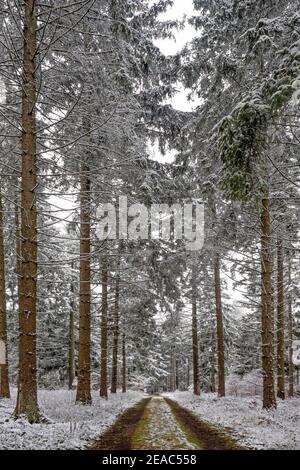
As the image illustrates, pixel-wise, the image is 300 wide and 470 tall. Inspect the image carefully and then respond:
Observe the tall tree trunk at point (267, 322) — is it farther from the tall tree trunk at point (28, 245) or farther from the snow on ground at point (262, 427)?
the tall tree trunk at point (28, 245)

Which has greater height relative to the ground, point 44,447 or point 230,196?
point 230,196

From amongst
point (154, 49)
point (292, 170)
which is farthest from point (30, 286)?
point (292, 170)

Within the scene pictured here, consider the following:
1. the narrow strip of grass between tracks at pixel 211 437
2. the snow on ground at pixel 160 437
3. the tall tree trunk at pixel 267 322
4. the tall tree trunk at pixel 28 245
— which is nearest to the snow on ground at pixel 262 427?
the narrow strip of grass between tracks at pixel 211 437

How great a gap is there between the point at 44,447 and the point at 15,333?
20.0m

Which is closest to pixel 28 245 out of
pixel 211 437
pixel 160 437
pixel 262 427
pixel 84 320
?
pixel 160 437

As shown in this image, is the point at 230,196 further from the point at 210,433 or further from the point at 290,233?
the point at 290,233

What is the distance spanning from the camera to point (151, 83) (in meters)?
14.2

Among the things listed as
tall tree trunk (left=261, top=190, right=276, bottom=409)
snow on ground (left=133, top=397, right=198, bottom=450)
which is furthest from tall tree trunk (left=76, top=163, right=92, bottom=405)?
tall tree trunk (left=261, top=190, right=276, bottom=409)

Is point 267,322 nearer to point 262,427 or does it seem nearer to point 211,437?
point 262,427

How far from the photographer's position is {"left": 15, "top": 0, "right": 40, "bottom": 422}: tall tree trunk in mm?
7773

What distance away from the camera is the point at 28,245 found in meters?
8.17

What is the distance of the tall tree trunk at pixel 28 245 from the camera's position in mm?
7773

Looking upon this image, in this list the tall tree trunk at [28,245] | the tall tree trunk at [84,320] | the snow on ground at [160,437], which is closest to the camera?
the snow on ground at [160,437]

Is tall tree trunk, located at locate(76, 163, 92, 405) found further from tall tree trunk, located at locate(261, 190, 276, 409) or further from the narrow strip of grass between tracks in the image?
tall tree trunk, located at locate(261, 190, 276, 409)
